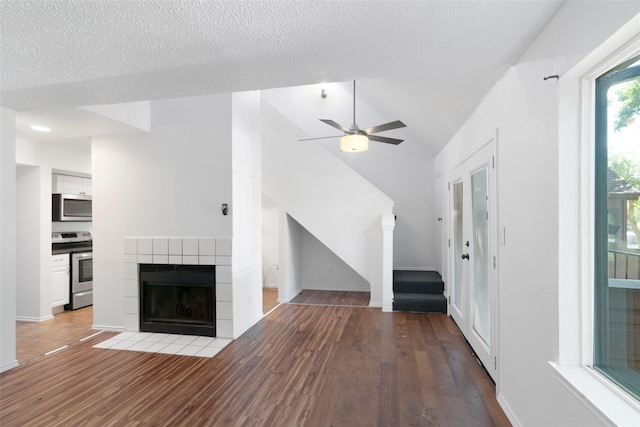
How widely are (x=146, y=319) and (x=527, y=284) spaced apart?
13.2 ft

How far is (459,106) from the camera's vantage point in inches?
128

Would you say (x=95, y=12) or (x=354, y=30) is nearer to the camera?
(x=95, y=12)

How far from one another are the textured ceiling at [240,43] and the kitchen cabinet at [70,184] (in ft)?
7.93

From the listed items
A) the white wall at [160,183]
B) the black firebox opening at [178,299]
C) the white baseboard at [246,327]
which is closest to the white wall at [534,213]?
the white baseboard at [246,327]

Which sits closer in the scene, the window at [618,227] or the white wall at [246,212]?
the window at [618,227]

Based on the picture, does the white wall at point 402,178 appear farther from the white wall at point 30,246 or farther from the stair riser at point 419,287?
the white wall at point 30,246

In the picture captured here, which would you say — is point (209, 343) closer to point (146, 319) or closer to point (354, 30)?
point (146, 319)

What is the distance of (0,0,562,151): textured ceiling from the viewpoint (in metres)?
1.62

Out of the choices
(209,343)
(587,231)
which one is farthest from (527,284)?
(209,343)

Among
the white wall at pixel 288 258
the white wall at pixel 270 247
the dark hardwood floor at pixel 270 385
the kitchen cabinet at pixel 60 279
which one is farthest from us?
the white wall at pixel 270 247

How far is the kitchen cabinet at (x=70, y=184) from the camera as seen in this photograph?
4.90 metres

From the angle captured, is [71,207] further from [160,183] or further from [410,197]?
[410,197]

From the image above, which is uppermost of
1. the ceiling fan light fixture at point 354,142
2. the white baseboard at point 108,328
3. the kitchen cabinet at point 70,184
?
the ceiling fan light fixture at point 354,142

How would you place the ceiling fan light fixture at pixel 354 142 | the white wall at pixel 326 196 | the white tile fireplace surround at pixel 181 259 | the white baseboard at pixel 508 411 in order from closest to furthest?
1. the white baseboard at pixel 508 411
2. the white tile fireplace surround at pixel 181 259
3. the ceiling fan light fixture at pixel 354 142
4. the white wall at pixel 326 196
